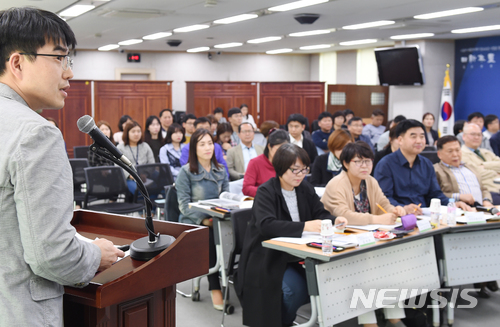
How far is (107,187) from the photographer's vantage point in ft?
18.3

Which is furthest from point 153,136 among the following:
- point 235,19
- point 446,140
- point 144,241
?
point 144,241

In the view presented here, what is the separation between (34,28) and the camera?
49.1 inches

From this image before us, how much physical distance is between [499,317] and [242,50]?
12711mm

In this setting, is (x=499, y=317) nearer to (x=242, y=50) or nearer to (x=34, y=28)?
(x=34, y=28)

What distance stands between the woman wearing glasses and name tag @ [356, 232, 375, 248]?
0.94 ft

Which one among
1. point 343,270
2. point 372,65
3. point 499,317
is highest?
point 372,65

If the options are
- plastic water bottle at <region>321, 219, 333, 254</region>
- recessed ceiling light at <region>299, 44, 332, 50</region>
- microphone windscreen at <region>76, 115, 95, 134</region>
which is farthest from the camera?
recessed ceiling light at <region>299, 44, 332, 50</region>

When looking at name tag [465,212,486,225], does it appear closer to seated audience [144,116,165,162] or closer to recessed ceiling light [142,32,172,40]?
seated audience [144,116,165,162]

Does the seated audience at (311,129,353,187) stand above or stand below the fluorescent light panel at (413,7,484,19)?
below

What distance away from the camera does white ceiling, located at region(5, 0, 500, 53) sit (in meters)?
7.43

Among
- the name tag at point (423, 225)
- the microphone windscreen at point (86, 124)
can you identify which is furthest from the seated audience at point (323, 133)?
the microphone windscreen at point (86, 124)

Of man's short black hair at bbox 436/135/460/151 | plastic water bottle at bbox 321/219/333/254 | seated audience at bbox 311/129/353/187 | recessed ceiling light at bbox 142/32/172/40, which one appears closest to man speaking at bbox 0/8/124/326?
plastic water bottle at bbox 321/219/333/254

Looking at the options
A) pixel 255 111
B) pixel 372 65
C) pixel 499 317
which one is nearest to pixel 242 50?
pixel 255 111

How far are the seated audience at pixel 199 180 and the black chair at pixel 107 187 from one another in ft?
4.74
